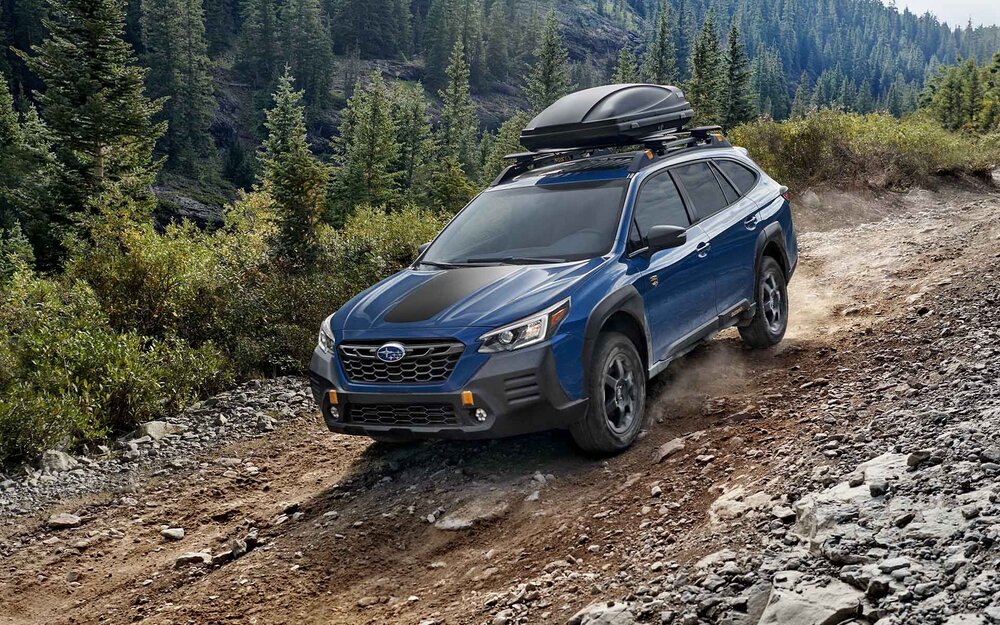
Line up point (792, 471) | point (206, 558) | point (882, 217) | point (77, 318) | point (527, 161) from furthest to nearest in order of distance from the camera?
point (882, 217)
point (77, 318)
point (527, 161)
point (206, 558)
point (792, 471)

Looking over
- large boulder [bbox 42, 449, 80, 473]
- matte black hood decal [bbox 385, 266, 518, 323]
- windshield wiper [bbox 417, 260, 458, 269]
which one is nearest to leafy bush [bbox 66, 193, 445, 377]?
large boulder [bbox 42, 449, 80, 473]

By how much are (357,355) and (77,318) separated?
4.42 metres

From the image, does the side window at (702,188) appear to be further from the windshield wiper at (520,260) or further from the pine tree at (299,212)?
the pine tree at (299,212)

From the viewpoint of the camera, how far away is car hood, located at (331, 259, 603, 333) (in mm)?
5270

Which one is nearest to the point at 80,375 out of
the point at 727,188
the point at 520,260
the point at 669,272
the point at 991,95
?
the point at 520,260

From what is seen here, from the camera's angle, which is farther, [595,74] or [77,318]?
[595,74]

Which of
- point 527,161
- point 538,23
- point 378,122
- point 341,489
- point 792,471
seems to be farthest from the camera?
point 538,23

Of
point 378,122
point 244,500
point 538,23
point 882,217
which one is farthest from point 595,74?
point 244,500

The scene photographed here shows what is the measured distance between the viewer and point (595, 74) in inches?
6565

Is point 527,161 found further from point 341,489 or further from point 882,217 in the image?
point 882,217

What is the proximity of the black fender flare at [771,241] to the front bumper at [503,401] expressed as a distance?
9.83 ft

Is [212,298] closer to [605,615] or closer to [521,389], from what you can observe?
[521,389]

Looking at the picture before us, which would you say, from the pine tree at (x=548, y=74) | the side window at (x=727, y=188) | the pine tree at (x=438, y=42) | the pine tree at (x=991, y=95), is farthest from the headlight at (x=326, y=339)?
the pine tree at (x=438, y=42)

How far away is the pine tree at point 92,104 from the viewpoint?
33281 mm
